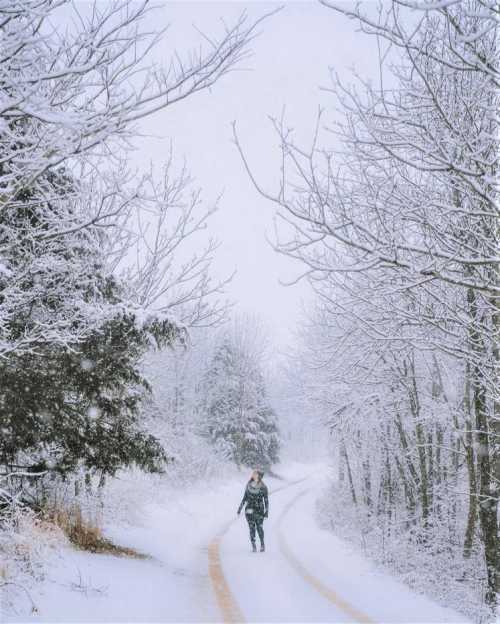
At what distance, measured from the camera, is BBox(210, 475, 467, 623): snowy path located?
6824 mm

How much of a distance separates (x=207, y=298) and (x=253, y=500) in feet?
19.8

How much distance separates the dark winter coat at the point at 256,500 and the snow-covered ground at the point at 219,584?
833 millimetres

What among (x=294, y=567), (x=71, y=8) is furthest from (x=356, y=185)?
(x=294, y=567)

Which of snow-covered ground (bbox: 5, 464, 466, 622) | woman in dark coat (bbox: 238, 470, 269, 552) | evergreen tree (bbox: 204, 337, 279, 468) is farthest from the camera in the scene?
evergreen tree (bbox: 204, 337, 279, 468)

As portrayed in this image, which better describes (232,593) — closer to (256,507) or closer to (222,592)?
(222,592)

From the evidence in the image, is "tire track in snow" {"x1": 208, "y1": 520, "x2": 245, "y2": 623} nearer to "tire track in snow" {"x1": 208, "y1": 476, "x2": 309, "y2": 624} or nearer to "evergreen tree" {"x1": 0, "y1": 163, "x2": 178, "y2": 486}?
"tire track in snow" {"x1": 208, "y1": 476, "x2": 309, "y2": 624}

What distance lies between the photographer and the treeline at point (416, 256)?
4.48 meters

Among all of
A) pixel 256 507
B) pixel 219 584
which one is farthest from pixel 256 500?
pixel 219 584

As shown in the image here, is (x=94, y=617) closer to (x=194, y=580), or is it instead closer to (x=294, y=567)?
(x=194, y=580)

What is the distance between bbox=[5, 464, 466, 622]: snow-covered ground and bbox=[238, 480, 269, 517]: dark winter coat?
83 cm

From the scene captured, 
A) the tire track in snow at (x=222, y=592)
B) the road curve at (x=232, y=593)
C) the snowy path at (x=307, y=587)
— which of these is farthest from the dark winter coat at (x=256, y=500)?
the tire track in snow at (x=222, y=592)

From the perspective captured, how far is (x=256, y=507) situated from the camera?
1231 cm

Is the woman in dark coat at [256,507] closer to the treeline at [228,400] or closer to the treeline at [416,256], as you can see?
the treeline at [416,256]

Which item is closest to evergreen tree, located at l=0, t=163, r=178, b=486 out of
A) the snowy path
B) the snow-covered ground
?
the snow-covered ground
